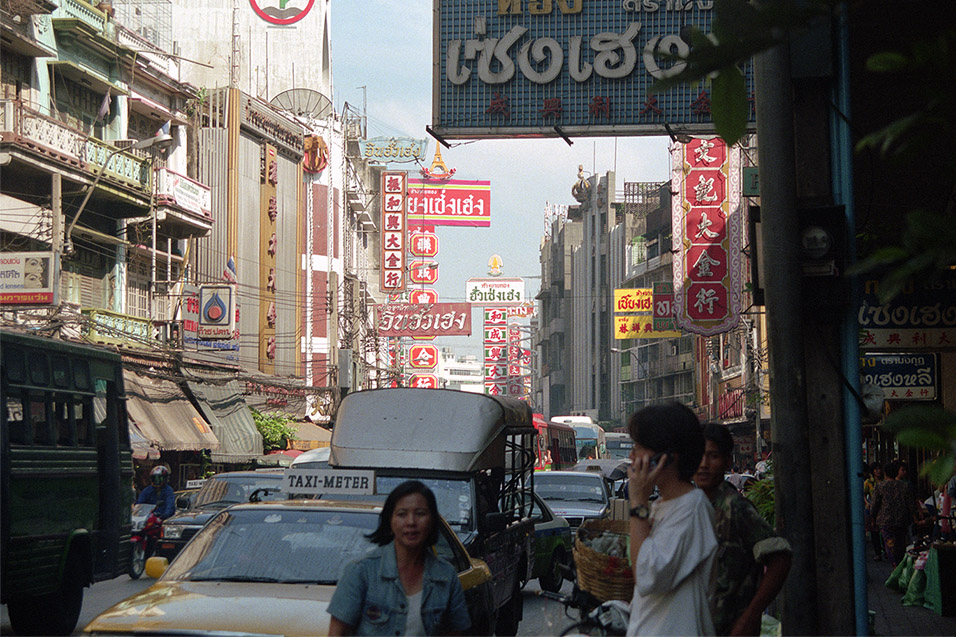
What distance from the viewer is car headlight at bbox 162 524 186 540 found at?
15.4 m

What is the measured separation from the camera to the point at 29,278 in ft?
81.6

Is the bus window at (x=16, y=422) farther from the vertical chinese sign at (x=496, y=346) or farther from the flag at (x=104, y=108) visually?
the vertical chinese sign at (x=496, y=346)

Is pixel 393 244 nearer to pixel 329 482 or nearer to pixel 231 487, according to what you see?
pixel 231 487

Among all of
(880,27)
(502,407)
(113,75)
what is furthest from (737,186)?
(880,27)

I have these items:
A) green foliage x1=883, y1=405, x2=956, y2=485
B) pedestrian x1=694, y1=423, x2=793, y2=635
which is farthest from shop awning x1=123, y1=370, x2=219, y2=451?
green foliage x1=883, y1=405, x2=956, y2=485

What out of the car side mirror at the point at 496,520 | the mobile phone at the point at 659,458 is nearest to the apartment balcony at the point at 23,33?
the car side mirror at the point at 496,520

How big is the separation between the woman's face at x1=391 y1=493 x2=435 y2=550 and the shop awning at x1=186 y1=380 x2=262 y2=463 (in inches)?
1257

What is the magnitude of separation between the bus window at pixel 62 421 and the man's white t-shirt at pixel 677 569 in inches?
374

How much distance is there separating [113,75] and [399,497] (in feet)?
99.3

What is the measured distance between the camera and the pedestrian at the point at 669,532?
3617 millimetres

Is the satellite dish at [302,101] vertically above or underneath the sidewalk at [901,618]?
above

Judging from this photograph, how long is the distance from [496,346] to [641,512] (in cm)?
11782

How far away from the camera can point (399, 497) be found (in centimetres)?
473

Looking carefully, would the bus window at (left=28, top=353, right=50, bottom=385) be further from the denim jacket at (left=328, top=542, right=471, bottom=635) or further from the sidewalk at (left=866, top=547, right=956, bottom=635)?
the sidewalk at (left=866, top=547, right=956, bottom=635)
